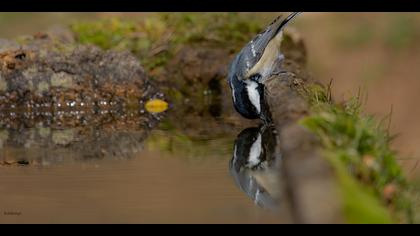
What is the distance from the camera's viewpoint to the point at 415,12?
594 inches

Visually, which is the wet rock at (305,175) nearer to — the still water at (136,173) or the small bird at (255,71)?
the still water at (136,173)

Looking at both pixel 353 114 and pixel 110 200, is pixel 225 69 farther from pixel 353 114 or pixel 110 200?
pixel 110 200

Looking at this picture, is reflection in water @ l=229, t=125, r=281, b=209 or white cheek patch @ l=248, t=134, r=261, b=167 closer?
reflection in water @ l=229, t=125, r=281, b=209

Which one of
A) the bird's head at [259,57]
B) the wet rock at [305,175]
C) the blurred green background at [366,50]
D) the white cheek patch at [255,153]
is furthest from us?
the blurred green background at [366,50]

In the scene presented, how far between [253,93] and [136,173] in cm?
170

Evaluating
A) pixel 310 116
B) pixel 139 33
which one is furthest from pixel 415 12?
pixel 310 116

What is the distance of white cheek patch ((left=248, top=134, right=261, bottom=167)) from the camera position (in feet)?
19.2

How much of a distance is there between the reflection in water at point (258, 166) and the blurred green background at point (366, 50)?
201 inches

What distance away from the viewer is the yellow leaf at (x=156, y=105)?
9.26 m

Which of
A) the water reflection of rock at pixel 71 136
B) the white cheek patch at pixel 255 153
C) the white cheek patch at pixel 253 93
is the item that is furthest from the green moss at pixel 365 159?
the water reflection of rock at pixel 71 136

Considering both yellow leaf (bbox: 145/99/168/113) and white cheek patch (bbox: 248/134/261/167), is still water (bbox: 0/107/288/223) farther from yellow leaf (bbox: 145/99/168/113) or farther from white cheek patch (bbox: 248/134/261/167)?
yellow leaf (bbox: 145/99/168/113)

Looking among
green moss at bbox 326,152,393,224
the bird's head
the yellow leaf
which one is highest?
the bird's head

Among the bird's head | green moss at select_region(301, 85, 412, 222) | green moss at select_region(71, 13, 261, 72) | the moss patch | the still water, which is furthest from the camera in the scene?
green moss at select_region(71, 13, 261, 72)

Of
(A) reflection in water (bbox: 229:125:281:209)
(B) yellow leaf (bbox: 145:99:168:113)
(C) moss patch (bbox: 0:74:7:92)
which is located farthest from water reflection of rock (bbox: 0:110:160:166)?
(A) reflection in water (bbox: 229:125:281:209)
